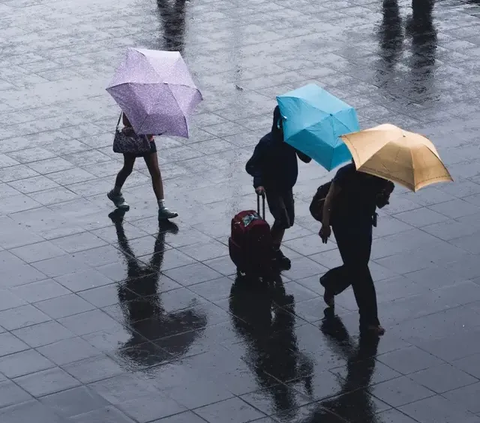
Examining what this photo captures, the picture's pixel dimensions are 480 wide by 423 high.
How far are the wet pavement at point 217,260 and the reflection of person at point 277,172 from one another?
57 cm

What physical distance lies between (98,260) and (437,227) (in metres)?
3.51

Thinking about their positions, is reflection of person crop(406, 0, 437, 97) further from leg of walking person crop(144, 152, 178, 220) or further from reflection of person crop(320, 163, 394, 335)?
reflection of person crop(320, 163, 394, 335)

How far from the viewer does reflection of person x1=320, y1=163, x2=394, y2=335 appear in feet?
35.8

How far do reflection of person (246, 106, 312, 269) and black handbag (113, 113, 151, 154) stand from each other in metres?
1.59

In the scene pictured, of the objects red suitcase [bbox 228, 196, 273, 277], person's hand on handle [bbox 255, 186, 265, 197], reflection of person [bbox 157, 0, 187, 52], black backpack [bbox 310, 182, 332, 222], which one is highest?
black backpack [bbox 310, 182, 332, 222]

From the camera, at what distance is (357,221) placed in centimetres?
1101

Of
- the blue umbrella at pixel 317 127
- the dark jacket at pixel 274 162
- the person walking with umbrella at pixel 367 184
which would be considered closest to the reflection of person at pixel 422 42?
the dark jacket at pixel 274 162

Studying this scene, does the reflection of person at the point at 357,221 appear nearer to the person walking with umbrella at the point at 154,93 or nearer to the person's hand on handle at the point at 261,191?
the person's hand on handle at the point at 261,191

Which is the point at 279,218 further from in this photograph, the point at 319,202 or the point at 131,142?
the point at 131,142

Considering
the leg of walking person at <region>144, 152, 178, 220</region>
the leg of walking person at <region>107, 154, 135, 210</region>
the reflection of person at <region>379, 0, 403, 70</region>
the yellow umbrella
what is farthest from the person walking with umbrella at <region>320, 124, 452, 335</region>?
the reflection of person at <region>379, 0, 403, 70</region>

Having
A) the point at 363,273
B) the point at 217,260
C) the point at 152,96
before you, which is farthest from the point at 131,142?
the point at 363,273

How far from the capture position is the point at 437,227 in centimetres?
1345

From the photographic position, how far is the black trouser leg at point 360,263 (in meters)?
11.0

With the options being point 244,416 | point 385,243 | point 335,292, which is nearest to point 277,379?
point 244,416
